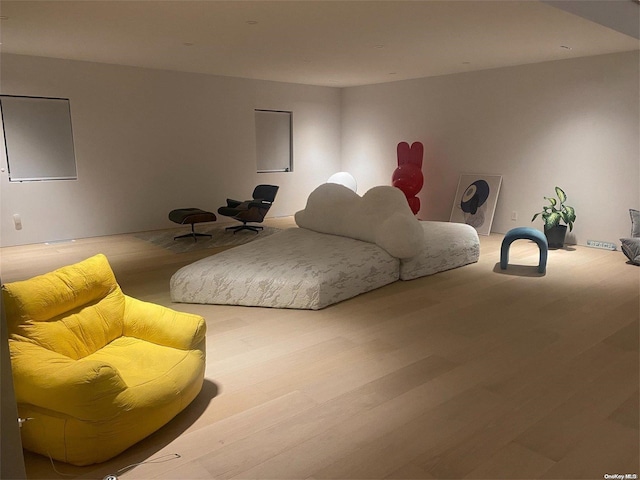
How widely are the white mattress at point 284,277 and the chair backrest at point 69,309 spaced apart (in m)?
1.42

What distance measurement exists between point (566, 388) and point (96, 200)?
680cm

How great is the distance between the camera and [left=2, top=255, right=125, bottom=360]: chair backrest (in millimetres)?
2352

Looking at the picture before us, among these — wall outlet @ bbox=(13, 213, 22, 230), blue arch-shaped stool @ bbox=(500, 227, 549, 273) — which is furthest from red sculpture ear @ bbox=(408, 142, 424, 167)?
wall outlet @ bbox=(13, 213, 22, 230)

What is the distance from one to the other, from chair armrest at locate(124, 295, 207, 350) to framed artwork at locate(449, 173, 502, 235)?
597cm

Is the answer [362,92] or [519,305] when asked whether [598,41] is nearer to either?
[519,305]

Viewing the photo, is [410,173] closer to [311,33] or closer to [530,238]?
[530,238]

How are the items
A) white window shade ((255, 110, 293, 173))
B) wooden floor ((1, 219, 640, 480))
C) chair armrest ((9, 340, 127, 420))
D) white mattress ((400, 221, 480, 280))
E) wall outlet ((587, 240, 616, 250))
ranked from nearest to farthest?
chair armrest ((9, 340, 127, 420))
wooden floor ((1, 219, 640, 480))
white mattress ((400, 221, 480, 280))
wall outlet ((587, 240, 616, 250))
white window shade ((255, 110, 293, 173))

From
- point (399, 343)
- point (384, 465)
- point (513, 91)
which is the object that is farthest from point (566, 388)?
point (513, 91)

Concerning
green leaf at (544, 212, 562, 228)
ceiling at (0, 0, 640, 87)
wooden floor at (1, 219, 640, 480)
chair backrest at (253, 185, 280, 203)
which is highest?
ceiling at (0, 0, 640, 87)

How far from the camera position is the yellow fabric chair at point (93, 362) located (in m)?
2.11

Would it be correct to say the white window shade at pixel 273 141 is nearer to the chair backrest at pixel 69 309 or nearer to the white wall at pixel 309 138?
the white wall at pixel 309 138

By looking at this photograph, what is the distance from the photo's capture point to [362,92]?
963 cm

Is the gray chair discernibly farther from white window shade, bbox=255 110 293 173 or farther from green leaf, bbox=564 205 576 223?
green leaf, bbox=564 205 576 223

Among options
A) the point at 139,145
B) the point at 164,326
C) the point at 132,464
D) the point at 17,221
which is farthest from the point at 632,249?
the point at 17,221
